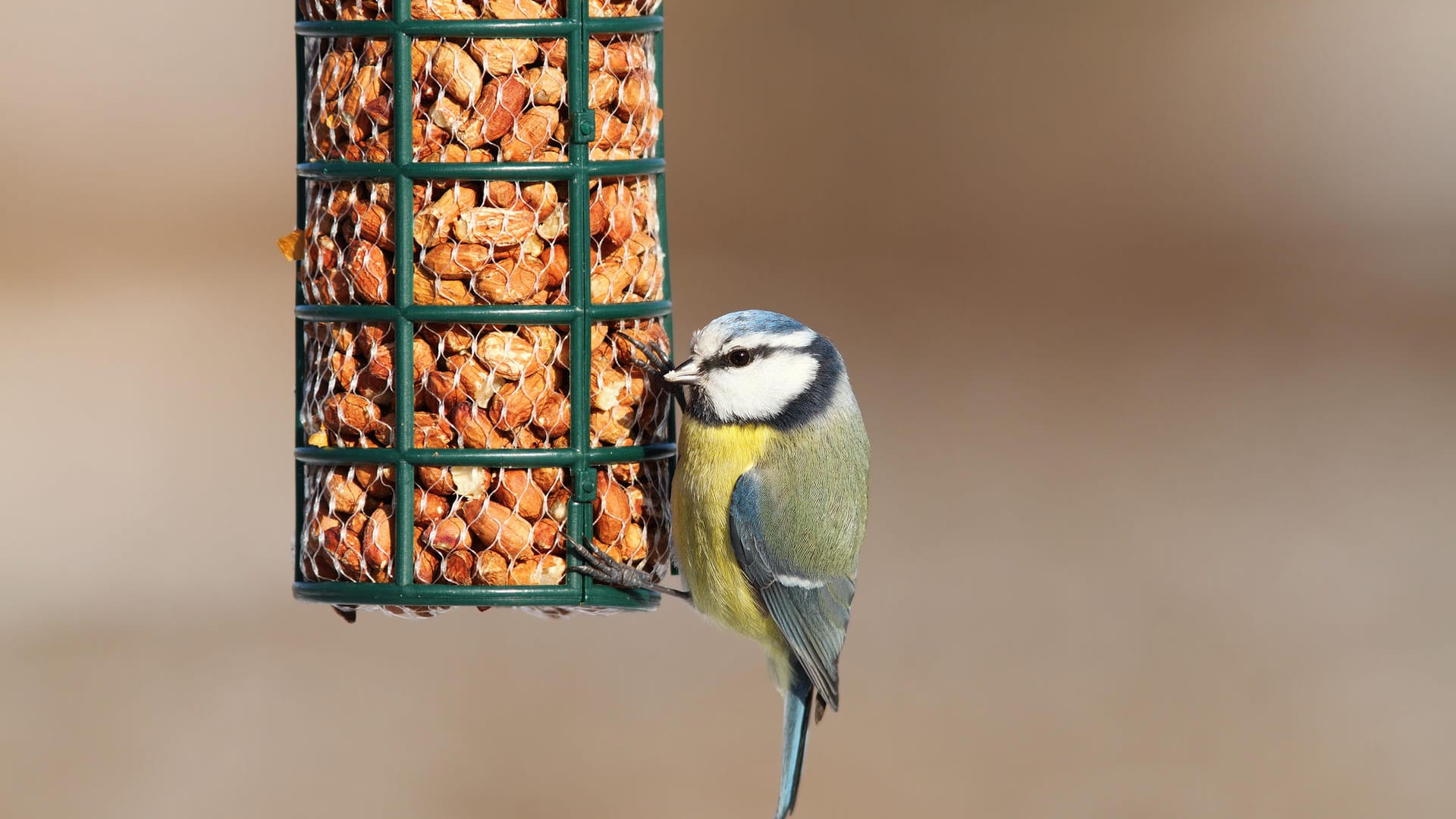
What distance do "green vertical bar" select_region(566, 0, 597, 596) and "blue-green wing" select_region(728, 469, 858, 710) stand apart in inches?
11.1

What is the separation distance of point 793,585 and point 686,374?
48cm

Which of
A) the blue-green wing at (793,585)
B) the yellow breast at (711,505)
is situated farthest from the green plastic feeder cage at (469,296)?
the blue-green wing at (793,585)

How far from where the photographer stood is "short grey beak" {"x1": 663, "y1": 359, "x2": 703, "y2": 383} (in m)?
3.08

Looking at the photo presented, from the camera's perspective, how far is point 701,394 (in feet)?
10.3

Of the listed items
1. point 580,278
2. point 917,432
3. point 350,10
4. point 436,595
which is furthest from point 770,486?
point 917,432

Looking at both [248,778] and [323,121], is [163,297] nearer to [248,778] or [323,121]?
[248,778]

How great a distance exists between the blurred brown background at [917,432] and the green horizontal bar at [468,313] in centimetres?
337

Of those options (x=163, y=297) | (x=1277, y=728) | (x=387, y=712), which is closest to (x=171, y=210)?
(x=163, y=297)

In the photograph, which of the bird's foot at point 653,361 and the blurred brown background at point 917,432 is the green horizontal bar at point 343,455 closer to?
the bird's foot at point 653,361

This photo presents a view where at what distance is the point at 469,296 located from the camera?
3.04m

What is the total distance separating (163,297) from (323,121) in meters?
5.26

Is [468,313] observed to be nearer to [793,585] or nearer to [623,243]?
[623,243]

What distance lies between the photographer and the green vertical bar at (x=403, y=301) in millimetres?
2982

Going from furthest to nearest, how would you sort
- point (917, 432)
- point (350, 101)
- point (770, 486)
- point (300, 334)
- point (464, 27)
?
point (917, 432), point (300, 334), point (770, 486), point (350, 101), point (464, 27)
